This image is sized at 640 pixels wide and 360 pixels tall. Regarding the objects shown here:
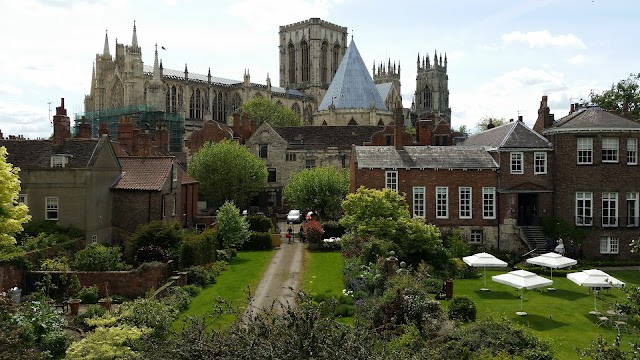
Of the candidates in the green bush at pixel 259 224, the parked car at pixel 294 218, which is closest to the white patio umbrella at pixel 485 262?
the green bush at pixel 259 224

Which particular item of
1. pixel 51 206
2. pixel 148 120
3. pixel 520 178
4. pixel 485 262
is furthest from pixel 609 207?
pixel 148 120

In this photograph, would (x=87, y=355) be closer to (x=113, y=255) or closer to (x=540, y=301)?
(x=113, y=255)

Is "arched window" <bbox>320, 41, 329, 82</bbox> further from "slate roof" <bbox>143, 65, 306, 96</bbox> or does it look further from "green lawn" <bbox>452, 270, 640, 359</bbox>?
"green lawn" <bbox>452, 270, 640, 359</bbox>

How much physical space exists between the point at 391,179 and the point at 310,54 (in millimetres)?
105660

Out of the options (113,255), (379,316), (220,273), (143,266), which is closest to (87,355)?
(379,316)

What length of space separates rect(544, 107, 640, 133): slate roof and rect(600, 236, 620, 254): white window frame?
7305 millimetres

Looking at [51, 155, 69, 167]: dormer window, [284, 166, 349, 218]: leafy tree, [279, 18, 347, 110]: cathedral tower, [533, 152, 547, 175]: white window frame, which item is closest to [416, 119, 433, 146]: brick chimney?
[284, 166, 349, 218]: leafy tree

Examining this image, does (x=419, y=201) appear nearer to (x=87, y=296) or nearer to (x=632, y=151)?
(x=632, y=151)

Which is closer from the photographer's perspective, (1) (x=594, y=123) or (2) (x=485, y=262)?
(2) (x=485, y=262)

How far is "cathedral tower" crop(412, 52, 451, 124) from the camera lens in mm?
159250

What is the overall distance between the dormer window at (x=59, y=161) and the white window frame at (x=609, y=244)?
34.8 m

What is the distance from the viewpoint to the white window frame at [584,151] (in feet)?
136

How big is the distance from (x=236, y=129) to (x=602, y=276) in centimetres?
5282

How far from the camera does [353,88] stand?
98.8 m
